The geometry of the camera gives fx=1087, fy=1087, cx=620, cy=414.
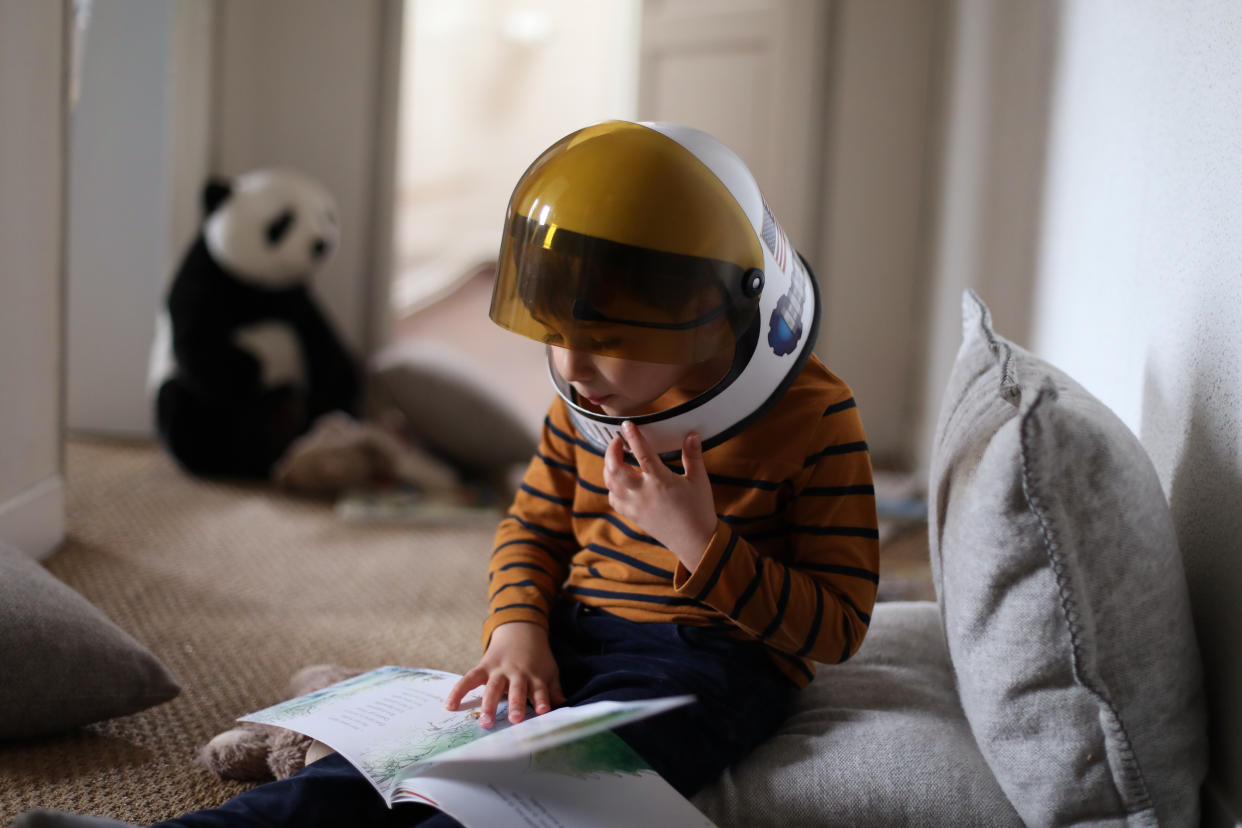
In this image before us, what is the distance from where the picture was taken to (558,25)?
4.98 metres

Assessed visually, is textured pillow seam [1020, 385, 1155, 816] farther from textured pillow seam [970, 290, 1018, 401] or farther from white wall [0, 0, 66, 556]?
white wall [0, 0, 66, 556]

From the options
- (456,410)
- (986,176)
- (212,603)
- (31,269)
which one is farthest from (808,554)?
(456,410)

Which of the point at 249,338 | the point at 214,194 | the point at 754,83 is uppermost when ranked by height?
the point at 754,83

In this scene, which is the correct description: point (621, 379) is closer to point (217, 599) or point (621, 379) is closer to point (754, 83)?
point (217, 599)

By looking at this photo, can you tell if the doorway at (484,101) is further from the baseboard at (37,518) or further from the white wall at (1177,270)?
the white wall at (1177,270)

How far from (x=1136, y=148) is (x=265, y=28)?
241 centimetres

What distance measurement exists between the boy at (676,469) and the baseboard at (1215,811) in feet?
0.92

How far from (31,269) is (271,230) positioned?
→ 2.93 ft

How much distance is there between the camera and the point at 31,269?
63.5 inches

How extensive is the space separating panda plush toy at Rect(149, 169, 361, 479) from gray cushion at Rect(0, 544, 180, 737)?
1294mm

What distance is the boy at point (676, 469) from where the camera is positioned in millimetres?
792

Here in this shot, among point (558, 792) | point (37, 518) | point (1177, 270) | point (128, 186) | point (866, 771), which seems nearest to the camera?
point (558, 792)

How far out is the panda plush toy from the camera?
2359 mm

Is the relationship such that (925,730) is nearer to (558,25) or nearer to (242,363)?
(242,363)
